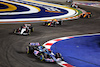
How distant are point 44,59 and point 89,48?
3.20 metres

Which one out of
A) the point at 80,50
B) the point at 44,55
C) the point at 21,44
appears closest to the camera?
the point at 44,55

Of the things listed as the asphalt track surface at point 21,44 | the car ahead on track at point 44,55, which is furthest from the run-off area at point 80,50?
the asphalt track surface at point 21,44

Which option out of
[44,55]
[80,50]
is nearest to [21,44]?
[44,55]

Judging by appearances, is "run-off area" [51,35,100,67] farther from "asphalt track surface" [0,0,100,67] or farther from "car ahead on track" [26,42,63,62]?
"asphalt track surface" [0,0,100,67]

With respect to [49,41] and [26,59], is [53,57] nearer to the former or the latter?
[26,59]

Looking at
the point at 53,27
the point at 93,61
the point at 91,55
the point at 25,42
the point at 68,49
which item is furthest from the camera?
the point at 53,27

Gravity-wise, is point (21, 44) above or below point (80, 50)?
below

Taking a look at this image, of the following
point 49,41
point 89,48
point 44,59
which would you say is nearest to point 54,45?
point 49,41

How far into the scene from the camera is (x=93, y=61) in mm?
10188

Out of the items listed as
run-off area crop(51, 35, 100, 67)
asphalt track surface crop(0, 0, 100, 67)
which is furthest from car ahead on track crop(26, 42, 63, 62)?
run-off area crop(51, 35, 100, 67)

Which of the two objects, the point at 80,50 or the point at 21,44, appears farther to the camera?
the point at 21,44

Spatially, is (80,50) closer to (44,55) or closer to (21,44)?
(44,55)

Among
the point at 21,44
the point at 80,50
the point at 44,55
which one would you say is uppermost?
the point at 44,55

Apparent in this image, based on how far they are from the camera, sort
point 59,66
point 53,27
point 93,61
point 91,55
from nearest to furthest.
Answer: point 59,66, point 93,61, point 91,55, point 53,27
